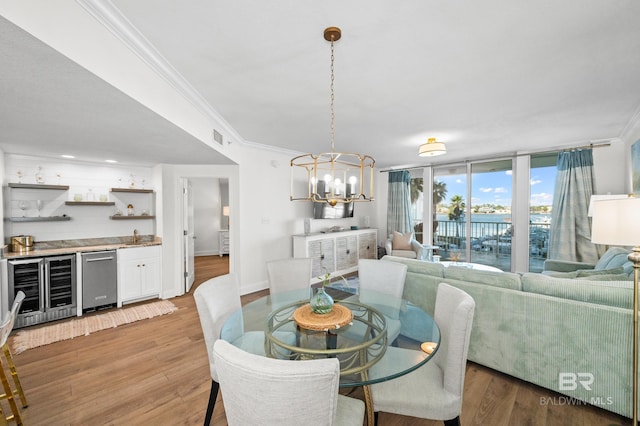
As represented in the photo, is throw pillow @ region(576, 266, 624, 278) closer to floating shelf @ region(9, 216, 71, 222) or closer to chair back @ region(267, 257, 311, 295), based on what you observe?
chair back @ region(267, 257, 311, 295)

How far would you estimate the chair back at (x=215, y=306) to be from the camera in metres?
1.72

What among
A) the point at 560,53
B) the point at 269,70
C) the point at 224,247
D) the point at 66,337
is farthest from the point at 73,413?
the point at 224,247

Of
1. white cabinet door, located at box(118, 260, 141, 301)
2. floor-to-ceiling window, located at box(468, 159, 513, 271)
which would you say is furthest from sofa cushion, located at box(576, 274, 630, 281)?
white cabinet door, located at box(118, 260, 141, 301)

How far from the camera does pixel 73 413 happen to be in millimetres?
1892

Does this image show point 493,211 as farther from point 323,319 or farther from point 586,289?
point 323,319

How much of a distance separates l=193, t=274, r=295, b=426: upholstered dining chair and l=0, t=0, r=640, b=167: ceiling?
4.87ft

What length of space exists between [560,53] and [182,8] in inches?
103

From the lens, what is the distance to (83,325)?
331cm

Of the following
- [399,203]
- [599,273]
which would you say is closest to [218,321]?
[599,273]

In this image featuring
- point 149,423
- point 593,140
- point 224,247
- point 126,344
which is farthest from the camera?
point 224,247

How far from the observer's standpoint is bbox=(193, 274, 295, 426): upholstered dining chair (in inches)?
65.2

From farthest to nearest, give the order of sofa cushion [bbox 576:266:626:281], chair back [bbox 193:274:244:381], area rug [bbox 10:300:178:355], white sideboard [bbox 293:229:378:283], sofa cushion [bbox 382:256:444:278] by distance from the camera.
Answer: white sideboard [bbox 293:229:378:283] → area rug [bbox 10:300:178:355] → sofa cushion [bbox 382:256:444:278] → sofa cushion [bbox 576:266:626:281] → chair back [bbox 193:274:244:381]

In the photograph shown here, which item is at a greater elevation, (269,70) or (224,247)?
(269,70)

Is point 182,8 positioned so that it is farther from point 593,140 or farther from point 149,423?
point 593,140
